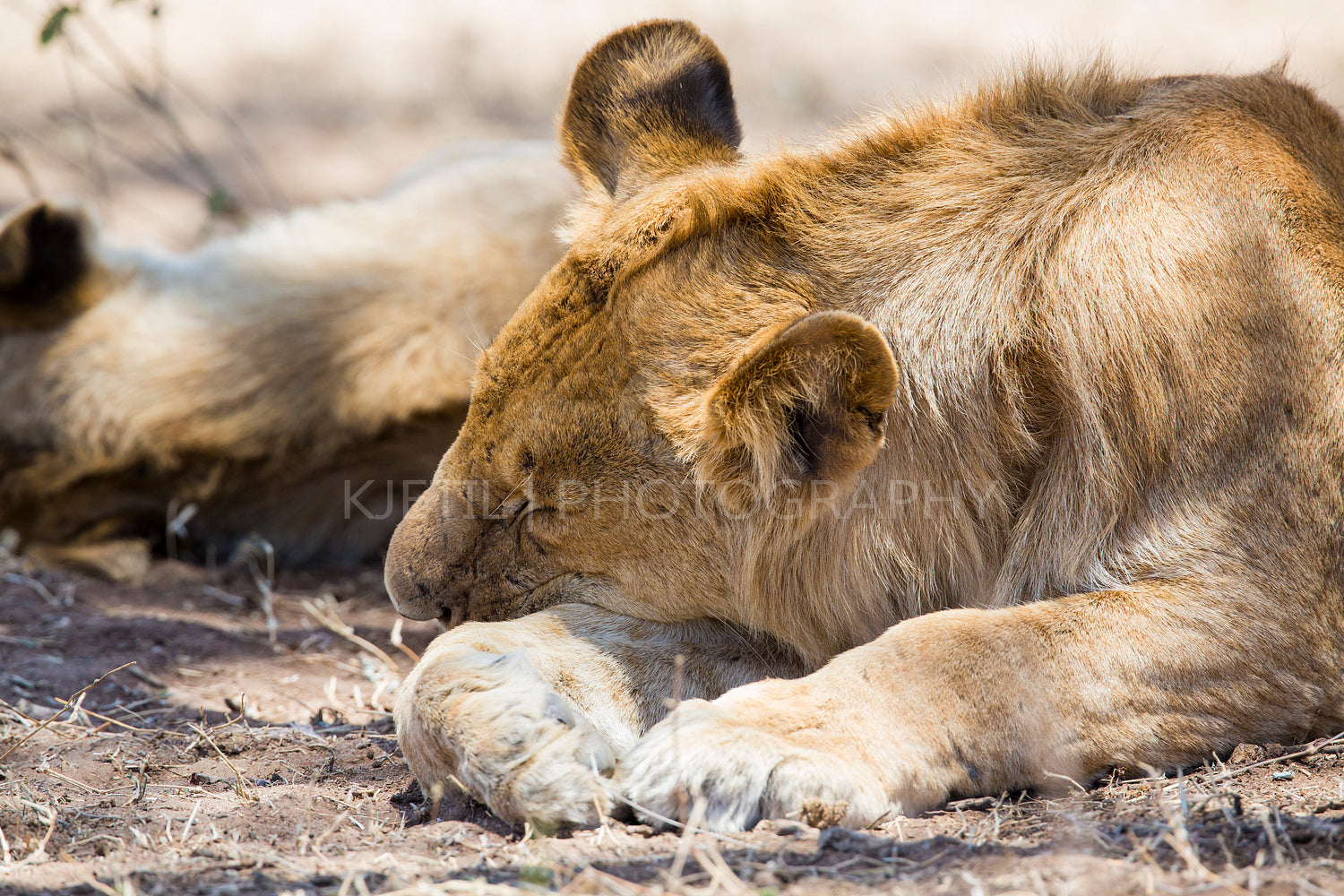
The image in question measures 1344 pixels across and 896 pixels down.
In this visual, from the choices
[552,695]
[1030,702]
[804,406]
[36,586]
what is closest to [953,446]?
[804,406]

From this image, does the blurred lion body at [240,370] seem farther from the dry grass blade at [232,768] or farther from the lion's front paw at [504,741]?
the lion's front paw at [504,741]

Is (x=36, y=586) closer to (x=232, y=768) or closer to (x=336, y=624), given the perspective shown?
(x=336, y=624)

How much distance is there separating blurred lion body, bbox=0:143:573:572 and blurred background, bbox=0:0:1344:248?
11.6ft

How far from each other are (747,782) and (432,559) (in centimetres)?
107

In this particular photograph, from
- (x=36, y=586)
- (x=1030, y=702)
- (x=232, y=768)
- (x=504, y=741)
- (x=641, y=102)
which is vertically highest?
(x=641, y=102)

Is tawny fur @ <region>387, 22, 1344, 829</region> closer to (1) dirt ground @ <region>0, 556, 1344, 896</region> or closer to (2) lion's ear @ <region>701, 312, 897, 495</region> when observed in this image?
(2) lion's ear @ <region>701, 312, 897, 495</region>

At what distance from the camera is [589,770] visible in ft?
7.64

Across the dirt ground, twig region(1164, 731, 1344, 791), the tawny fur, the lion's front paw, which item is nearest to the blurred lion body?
the dirt ground

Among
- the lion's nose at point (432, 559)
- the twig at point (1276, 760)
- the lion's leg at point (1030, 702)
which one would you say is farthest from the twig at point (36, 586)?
the twig at point (1276, 760)

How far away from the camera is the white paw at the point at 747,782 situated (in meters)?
2.25

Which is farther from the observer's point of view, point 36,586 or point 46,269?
point 46,269

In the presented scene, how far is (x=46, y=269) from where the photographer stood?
483 centimetres

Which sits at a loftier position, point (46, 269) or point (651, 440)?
point (651, 440)

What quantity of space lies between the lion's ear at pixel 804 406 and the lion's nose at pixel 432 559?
71cm
